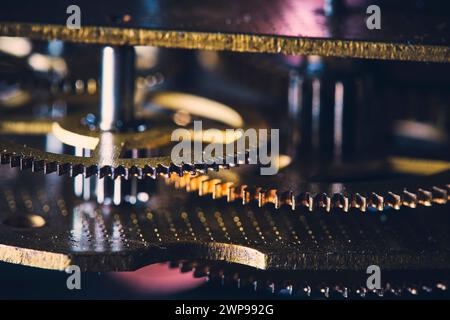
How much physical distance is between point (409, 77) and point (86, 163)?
69 cm

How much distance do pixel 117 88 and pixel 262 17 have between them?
0.20 meters

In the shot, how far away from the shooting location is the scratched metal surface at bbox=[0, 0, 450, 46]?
115cm

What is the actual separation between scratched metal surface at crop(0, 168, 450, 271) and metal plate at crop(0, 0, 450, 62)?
21 cm

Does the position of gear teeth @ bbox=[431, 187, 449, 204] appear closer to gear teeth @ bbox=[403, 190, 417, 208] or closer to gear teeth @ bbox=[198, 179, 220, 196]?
gear teeth @ bbox=[403, 190, 417, 208]

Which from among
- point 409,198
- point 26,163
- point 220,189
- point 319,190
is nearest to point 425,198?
point 409,198

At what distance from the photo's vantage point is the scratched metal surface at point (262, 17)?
1151 mm

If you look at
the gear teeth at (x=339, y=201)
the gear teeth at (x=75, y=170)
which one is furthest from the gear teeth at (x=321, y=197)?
the gear teeth at (x=75, y=170)

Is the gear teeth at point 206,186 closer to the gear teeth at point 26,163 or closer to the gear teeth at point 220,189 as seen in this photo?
the gear teeth at point 220,189

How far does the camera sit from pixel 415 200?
1145 millimetres

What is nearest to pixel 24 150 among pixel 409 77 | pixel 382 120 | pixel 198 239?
pixel 198 239

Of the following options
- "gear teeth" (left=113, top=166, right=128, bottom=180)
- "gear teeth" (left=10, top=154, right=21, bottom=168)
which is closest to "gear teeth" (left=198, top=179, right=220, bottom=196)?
"gear teeth" (left=113, top=166, right=128, bottom=180)

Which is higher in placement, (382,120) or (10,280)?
(382,120)

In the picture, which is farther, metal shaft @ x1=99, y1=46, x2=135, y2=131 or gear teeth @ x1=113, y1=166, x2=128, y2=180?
metal shaft @ x1=99, y1=46, x2=135, y2=131

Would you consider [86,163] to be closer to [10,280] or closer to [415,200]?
[10,280]
